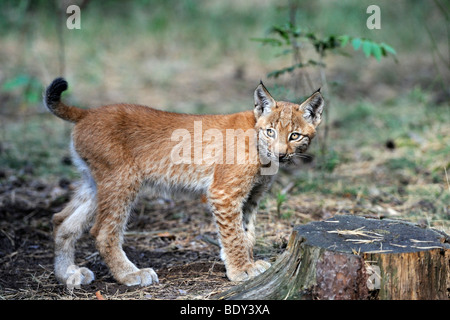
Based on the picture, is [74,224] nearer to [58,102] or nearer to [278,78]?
[58,102]

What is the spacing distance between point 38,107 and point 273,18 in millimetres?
6246

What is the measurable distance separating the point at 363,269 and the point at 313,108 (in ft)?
5.68

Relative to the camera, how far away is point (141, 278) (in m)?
4.12

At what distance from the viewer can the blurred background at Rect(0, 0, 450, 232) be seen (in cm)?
602

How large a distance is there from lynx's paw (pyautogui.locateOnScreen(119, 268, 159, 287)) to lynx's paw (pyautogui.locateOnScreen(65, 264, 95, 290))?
0.31m

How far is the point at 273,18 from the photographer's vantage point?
42.0ft

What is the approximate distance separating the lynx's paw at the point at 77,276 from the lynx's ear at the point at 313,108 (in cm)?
229

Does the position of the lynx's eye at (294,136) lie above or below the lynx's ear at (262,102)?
below

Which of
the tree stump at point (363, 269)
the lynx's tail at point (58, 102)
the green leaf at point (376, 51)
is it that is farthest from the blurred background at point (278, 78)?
the tree stump at point (363, 269)

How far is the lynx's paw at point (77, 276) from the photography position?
412 cm

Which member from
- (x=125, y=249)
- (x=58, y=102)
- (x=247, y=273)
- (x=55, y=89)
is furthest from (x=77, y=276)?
(x=55, y=89)

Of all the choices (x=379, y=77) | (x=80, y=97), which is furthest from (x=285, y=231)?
(x=379, y=77)

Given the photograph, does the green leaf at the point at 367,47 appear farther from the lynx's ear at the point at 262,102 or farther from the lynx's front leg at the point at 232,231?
the lynx's front leg at the point at 232,231

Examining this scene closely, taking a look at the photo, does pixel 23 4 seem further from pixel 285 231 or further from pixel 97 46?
pixel 285 231
